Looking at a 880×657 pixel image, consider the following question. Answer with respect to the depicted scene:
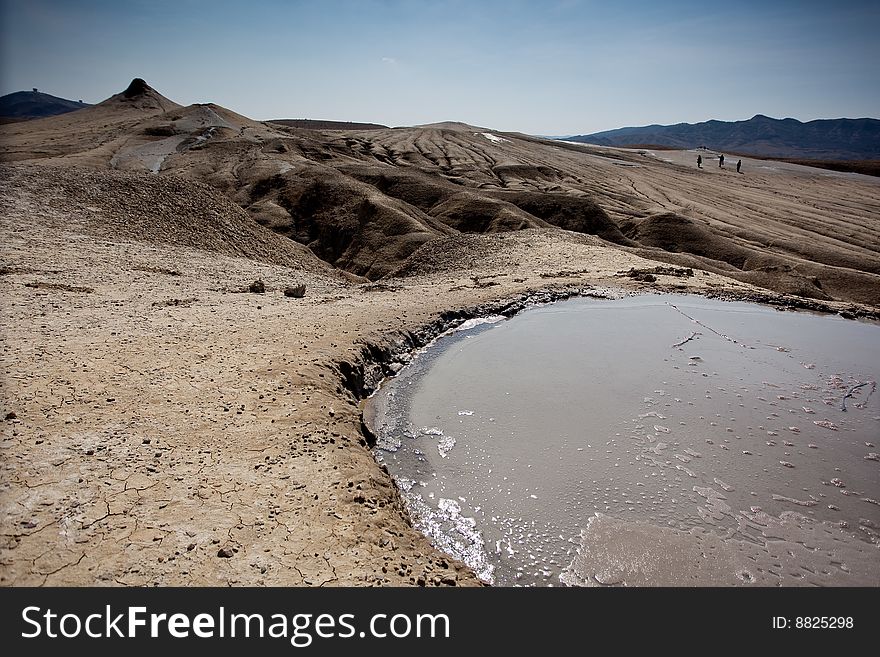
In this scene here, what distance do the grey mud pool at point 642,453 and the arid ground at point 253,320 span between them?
2.18ft

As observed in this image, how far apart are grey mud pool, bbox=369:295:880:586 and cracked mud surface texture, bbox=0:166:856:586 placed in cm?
70

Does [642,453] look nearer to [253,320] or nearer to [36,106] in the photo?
[253,320]

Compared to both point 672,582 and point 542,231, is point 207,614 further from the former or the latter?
point 542,231

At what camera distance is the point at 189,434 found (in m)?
4.93

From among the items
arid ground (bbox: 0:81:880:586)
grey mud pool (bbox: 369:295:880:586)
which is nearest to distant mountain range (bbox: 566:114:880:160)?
arid ground (bbox: 0:81:880:586)

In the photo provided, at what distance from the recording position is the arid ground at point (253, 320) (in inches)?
149

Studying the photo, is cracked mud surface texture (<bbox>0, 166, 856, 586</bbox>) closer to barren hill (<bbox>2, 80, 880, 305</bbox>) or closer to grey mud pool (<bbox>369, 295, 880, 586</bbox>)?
grey mud pool (<bbox>369, 295, 880, 586</bbox>)

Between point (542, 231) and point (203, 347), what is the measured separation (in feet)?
45.3

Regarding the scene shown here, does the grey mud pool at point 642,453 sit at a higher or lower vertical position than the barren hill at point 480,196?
lower

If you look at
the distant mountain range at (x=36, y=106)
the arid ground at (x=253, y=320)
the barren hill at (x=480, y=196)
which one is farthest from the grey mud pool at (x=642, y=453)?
the distant mountain range at (x=36, y=106)

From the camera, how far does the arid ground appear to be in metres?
3.78

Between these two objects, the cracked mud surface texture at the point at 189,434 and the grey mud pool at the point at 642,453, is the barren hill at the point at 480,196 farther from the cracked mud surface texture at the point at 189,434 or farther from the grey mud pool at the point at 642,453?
the cracked mud surface texture at the point at 189,434

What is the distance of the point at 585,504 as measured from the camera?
494 centimetres

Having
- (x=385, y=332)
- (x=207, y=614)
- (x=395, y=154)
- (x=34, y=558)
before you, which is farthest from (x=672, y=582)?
(x=395, y=154)
